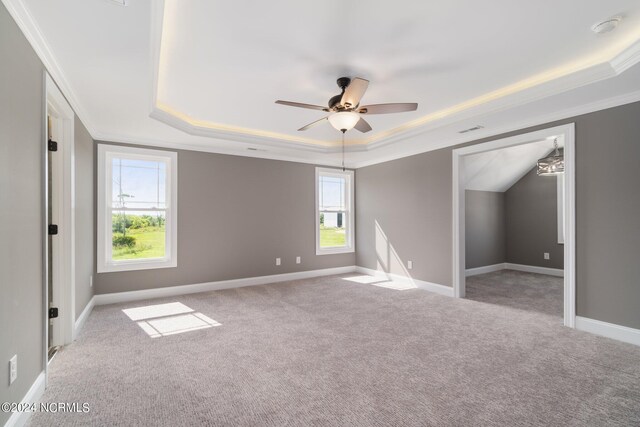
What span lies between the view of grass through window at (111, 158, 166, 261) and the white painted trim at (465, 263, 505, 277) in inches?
229

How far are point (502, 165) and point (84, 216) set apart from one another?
7045 mm

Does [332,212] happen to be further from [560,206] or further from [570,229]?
[560,206]

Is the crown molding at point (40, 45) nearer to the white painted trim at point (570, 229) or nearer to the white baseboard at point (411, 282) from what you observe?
the white painted trim at point (570, 229)

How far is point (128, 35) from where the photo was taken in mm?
1985

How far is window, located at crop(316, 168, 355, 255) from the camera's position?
6.33 metres

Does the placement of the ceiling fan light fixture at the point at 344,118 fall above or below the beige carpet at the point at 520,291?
above

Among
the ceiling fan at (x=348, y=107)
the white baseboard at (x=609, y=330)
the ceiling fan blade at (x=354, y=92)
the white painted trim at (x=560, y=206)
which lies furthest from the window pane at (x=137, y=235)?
the white painted trim at (x=560, y=206)

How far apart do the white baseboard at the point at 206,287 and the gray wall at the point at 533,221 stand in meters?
3.93

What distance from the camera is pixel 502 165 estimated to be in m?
6.14

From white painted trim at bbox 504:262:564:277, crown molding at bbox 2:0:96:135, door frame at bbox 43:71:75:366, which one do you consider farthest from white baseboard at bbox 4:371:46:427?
white painted trim at bbox 504:262:564:277

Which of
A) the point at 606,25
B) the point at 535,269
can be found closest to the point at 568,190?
the point at 606,25

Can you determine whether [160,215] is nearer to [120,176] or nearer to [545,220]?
[120,176]

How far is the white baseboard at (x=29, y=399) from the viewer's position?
5.44ft

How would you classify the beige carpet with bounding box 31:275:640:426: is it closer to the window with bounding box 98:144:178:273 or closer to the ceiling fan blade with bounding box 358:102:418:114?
the window with bounding box 98:144:178:273
